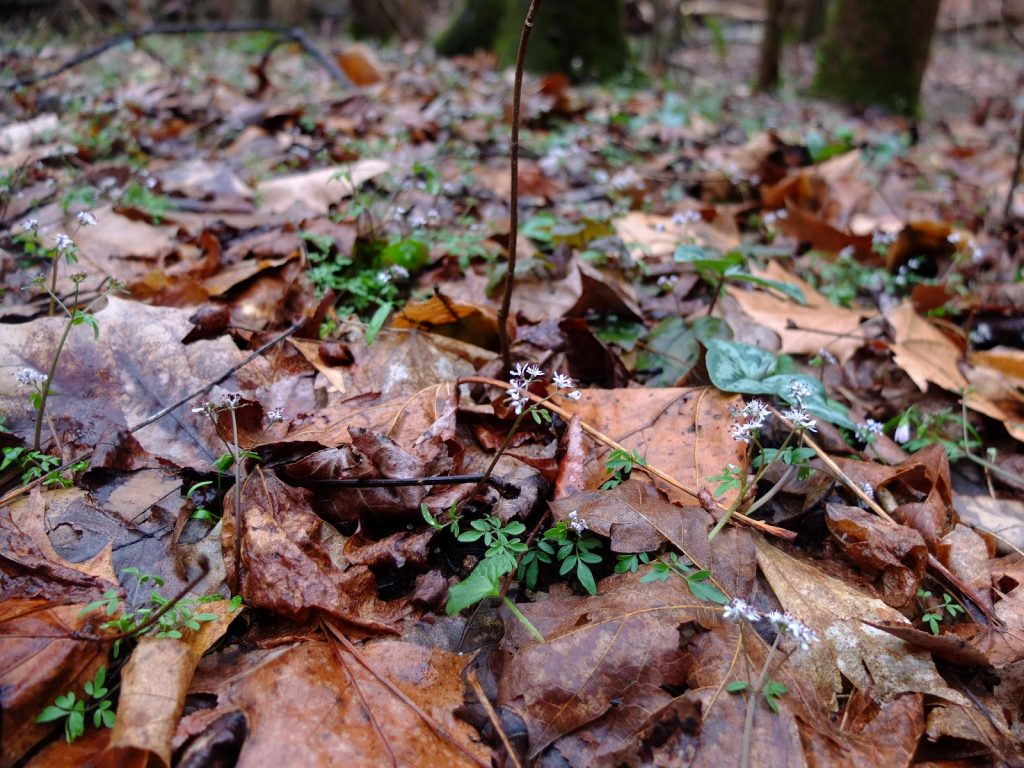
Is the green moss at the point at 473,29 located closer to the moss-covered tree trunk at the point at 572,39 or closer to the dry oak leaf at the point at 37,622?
the moss-covered tree trunk at the point at 572,39

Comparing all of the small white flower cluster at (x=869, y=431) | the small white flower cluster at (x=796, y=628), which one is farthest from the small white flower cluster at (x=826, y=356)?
the small white flower cluster at (x=796, y=628)

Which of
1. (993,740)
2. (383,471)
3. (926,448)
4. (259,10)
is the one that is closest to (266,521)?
(383,471)

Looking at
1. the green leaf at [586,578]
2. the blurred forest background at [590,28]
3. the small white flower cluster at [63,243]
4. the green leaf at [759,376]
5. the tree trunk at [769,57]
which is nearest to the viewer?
the green leaf at [586,578]

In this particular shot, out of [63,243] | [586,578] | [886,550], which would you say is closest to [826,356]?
[886,550]

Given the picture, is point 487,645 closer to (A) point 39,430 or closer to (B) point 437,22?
(A) point 39,430

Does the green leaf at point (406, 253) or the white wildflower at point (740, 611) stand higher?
the green leaf at point (406, 253)
